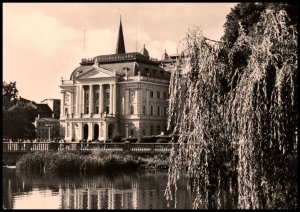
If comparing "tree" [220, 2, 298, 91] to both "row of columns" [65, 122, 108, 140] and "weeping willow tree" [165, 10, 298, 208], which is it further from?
"row of columns" [65, 122, 108, 140]

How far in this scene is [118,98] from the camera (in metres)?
101

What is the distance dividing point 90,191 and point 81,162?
15093 millimetres

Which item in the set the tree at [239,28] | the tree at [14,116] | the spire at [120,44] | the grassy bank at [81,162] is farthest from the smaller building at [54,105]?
the tree at [239,28]

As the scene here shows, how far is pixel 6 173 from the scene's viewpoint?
46125 millimetres

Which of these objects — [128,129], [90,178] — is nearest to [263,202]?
[90,178]

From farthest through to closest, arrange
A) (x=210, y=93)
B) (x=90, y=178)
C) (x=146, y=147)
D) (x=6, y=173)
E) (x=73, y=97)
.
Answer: (x=73, y=97)
(x=146, y=147)
(x=6, y=173)
(x=90, y=178)
(x=210, y=93)

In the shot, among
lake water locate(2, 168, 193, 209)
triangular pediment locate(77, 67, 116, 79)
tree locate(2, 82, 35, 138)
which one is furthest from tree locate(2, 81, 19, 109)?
lake water locate(2, 168, 193, 209)

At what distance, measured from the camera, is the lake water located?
27.8 m

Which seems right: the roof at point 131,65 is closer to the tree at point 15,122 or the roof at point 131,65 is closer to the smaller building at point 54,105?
the tree at point 15,122

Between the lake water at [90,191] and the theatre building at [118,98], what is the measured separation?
5118cm

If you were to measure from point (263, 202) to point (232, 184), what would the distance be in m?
1.85

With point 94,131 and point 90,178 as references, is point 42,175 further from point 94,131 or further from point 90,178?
point 94,131

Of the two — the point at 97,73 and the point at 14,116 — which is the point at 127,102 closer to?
the point at 97,73

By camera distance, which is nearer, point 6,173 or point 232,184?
point 232,184
